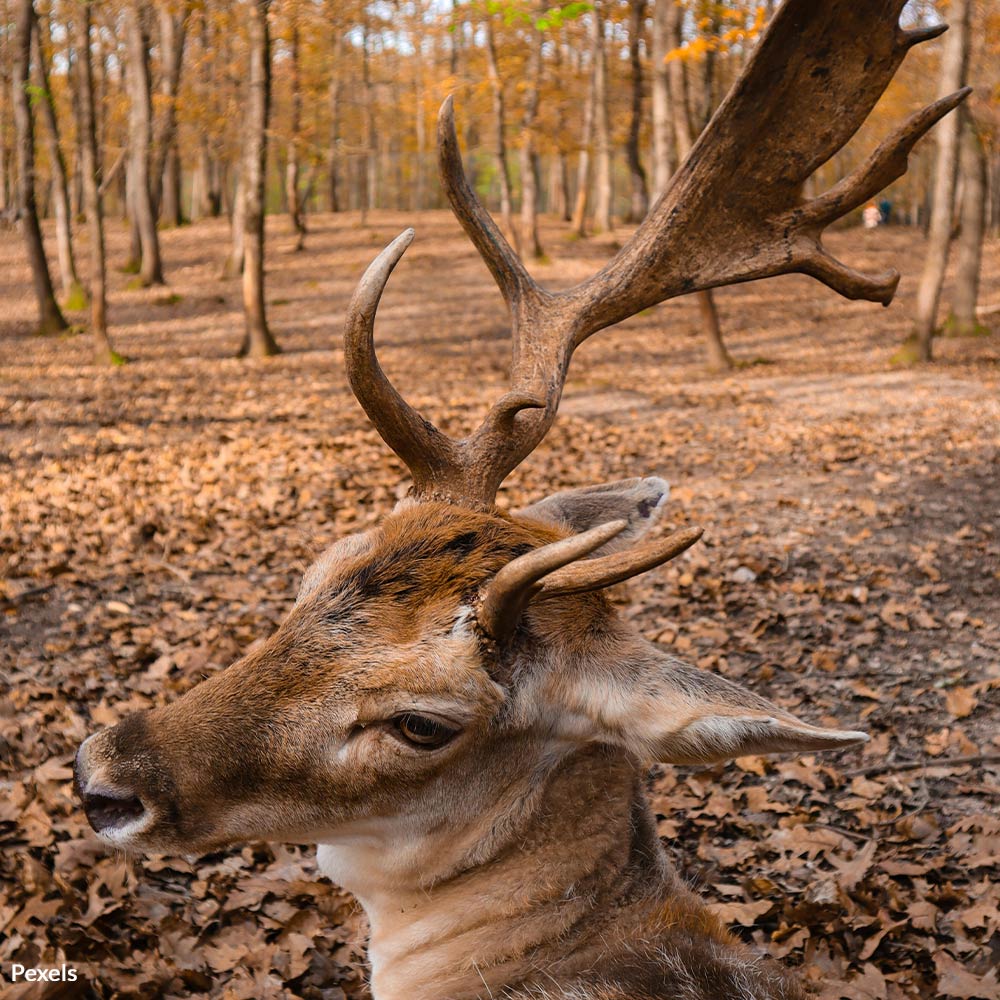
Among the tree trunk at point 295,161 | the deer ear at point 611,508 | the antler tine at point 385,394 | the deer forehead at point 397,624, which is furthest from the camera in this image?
the tree trunk at point 295,161

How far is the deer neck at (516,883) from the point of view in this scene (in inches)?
104

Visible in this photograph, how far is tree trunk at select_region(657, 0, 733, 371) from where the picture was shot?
53.1ft

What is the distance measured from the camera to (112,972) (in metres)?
3.74

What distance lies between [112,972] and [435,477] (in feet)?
7.33

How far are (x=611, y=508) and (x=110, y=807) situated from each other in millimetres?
1868

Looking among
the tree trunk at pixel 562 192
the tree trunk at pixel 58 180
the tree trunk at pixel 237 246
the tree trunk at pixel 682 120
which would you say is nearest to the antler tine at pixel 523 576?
the tree trunk at pixel 682 120

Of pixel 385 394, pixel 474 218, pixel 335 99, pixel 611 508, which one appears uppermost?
pixel 335 99

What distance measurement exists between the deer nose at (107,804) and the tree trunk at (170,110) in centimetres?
1538

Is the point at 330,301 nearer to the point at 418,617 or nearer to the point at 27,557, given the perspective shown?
the point at 27,557

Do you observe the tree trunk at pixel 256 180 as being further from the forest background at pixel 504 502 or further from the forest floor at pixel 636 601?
the forest floor at pixel 636 601

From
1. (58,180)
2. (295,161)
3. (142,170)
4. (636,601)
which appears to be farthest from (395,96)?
(636,601)

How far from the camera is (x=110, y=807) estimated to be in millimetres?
2393

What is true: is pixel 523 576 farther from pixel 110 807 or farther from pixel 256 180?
pixel 256 180

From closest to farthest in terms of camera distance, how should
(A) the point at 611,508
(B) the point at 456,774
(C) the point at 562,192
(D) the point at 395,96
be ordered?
Result: (B) the point at 456,774 → (A) the point at 611,508 → (C) the point at 562,192 → (D) the point at 395,96
